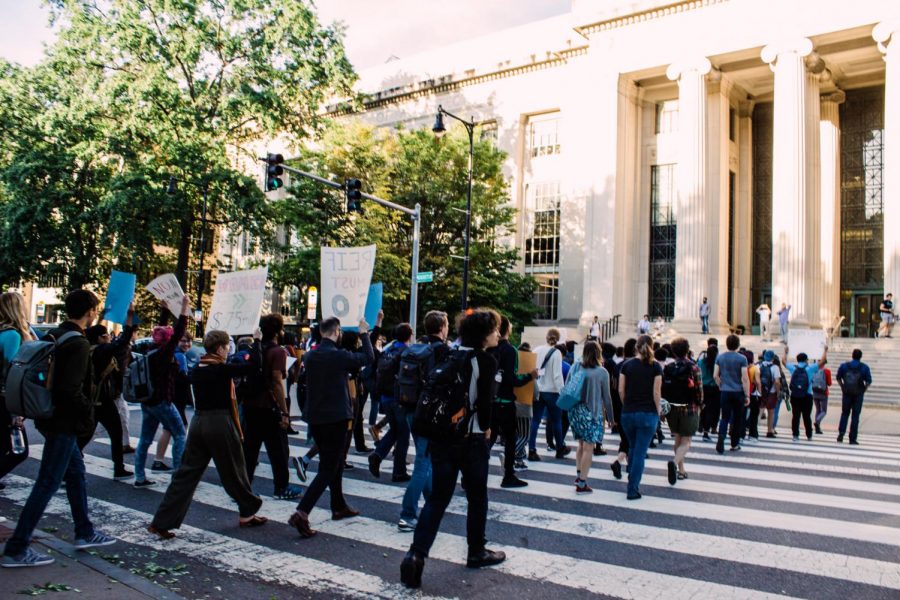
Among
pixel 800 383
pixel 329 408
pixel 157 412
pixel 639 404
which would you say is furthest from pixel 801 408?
pixel 157 412

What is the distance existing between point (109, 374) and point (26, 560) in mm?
2741

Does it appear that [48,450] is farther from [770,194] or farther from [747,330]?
[770,194]

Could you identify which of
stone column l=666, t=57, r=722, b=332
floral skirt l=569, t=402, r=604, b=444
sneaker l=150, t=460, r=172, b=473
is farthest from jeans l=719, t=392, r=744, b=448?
stone column l=666, t=57, r=722, b=332

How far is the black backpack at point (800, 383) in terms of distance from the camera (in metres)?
14.7

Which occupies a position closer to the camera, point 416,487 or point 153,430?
point 416,487

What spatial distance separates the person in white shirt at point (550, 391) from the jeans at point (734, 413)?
105 inches

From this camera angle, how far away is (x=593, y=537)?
6508mm

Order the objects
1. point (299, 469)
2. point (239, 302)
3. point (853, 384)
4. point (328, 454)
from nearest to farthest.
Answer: point (328, 454) → point (299, 469) → point (239, 302) → point (853, 384)

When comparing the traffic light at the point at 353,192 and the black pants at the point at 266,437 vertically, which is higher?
the traffic light at the point at 353,192

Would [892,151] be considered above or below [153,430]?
above

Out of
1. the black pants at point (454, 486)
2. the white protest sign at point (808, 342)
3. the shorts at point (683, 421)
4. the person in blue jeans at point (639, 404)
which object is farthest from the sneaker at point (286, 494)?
the white protest sign at point (808, 342)

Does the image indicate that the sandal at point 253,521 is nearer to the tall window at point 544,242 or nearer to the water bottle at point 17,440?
the water bottle at point 17,440

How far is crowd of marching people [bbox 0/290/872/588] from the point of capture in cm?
537

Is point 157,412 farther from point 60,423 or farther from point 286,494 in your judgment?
point 60,423
